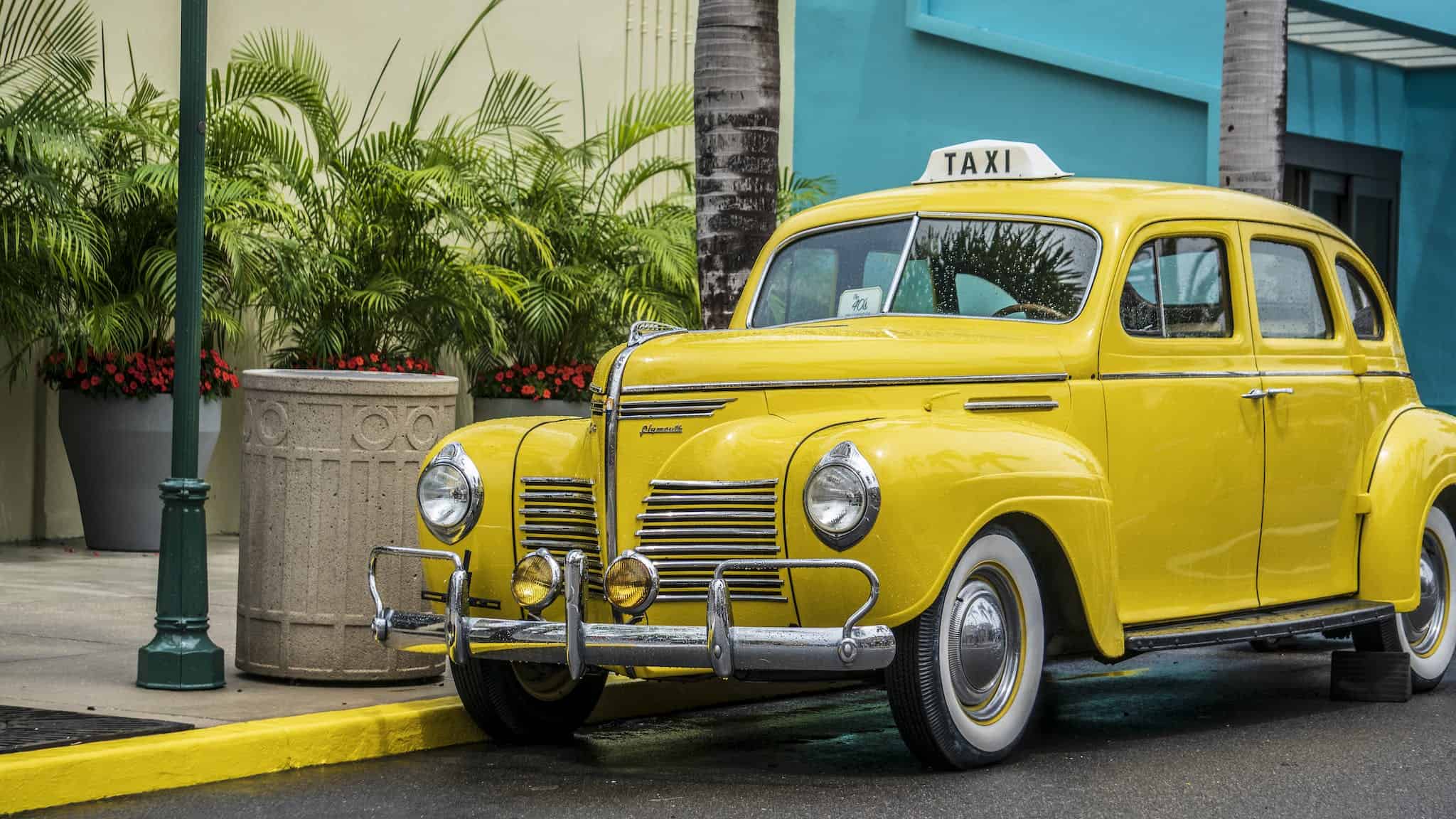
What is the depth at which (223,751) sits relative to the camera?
244 inches

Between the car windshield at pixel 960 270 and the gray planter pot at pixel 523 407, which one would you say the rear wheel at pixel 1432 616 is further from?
the gray planter pot at pixel 523 407

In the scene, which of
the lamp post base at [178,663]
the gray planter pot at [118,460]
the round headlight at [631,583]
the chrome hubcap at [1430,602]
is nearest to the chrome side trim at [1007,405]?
the round headlight at [631,583]

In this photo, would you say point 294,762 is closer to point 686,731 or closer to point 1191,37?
point 686,731

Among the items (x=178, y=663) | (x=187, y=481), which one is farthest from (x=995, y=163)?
(x=178, y=663)

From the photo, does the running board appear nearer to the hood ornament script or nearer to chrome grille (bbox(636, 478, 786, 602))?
chrome grille (bbox(636, 478, 786, 602))

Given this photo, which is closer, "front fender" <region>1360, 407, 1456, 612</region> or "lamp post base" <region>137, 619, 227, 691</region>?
A: "lamp post base" <region>137, 619, 227, 691</region>

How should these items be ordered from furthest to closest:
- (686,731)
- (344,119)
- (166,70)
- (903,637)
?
1. (344,119)
2. (166,70)
3. (686,731)
4. (903,637)

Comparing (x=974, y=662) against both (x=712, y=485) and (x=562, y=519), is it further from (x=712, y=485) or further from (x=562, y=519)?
(x=562, y=519)

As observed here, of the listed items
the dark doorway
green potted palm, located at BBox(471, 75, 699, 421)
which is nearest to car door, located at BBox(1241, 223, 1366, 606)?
green potted palm, located at BBox(471, 75, 699, 421)

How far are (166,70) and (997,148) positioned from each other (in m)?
7.36

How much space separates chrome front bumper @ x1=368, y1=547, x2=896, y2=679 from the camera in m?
5.73

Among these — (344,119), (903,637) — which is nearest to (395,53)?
(344,119)

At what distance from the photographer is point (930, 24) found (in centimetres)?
1791

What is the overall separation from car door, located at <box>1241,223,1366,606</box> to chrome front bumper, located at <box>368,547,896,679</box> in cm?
255
